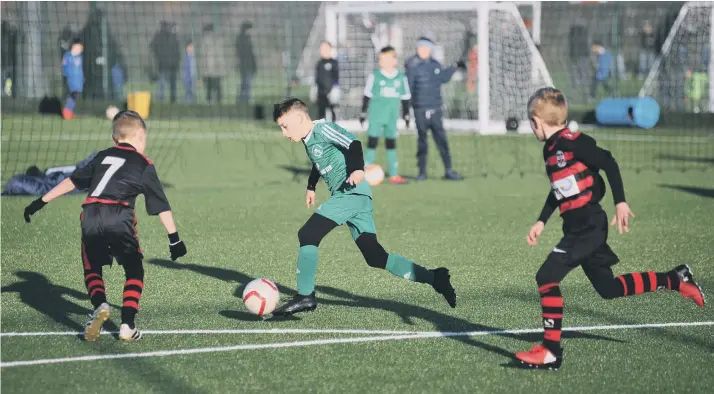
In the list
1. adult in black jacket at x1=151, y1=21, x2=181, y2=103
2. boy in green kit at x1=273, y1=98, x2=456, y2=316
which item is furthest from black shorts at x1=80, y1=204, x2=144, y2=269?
adult in black jacket at x1=151, y1=21, x2=181, y2=103

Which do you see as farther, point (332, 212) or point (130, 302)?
point (332, 212)

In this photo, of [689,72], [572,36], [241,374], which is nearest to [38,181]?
[241,374]

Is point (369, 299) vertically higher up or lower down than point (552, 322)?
lower down

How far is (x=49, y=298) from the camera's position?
8492 mm

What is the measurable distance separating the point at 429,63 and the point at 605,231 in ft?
33.0

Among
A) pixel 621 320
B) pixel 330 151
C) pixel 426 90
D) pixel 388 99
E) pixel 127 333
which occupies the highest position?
pixel 426 90

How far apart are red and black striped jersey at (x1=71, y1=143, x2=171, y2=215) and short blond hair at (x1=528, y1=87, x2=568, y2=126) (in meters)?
2.53

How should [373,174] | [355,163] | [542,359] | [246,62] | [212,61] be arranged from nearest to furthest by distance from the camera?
[542,359]
[355,163]
[373,174]
[246,62]
[212,61]

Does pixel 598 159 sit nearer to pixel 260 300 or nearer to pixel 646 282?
pixel 646 282

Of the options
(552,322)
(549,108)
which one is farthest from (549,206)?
(552,322)

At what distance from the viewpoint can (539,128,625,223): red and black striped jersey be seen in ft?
21.1

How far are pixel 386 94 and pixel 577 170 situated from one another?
1011 centimetres

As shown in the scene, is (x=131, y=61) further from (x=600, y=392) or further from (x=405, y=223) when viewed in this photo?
(x=600, y=392)

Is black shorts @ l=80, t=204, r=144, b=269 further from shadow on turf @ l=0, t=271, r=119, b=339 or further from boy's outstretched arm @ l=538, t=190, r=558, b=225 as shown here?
boy's outstretched arm @ l=538, t=190, r=558, b=225
